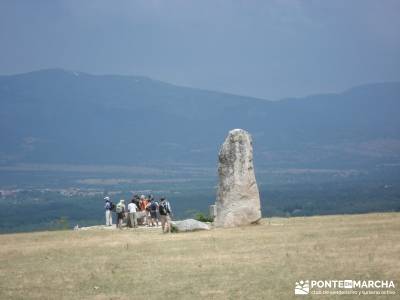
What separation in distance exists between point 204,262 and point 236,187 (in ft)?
40.3

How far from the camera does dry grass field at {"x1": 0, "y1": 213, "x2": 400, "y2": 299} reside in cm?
2144

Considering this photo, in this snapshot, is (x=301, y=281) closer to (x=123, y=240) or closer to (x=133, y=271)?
(x=133, y=271)

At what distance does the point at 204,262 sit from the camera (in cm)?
2564

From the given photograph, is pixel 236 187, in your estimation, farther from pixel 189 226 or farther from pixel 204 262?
pixel 204 262

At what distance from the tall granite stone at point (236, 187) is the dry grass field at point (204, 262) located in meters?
1.29

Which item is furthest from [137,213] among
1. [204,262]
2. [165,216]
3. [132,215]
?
[204,262]

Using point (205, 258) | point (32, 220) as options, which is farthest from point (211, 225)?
point (32, 220)

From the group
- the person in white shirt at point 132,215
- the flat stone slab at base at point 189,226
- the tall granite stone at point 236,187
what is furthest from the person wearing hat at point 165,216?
the person in white shirt at point 132,215

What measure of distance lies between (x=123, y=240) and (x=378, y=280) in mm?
15894

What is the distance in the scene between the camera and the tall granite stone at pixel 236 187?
123 ft

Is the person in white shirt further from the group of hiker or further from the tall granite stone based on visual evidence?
the tall granite stone

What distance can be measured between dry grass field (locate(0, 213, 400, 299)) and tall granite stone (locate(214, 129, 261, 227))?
4.24 feet

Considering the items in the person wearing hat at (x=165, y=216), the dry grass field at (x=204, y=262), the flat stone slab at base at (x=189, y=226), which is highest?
the person wearing hat at (x=165, y=216)

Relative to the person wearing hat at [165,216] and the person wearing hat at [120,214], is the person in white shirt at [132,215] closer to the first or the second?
the person wearing hat at [120,214]
